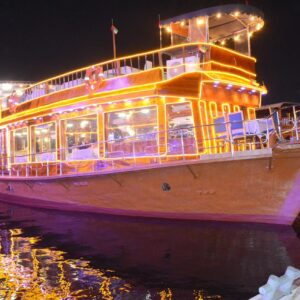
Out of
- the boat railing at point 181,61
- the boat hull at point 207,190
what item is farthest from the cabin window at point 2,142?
the boat hull at point 207,190

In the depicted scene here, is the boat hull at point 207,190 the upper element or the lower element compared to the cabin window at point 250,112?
lower

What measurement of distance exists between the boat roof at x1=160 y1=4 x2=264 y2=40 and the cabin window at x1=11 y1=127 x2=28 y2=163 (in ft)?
22.5

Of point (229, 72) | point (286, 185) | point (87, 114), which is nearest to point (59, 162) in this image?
point (87, 114)

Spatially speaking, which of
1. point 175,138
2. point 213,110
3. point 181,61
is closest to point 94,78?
point 181,61

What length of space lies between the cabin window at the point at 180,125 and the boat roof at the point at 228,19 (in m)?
2.71

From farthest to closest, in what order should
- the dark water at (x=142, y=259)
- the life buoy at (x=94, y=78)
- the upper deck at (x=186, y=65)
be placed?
the life buoy at (x=94, y=78)
the upper deck at (x=186, y=65)
the dark water at (x=142, y=259)

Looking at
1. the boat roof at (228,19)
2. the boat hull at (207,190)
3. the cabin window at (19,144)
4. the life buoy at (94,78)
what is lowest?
the boat hull at (207,190)

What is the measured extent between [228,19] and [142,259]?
26.5 ft

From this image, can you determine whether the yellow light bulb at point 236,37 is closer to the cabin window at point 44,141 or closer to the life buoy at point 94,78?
the life buoy at point 94,78

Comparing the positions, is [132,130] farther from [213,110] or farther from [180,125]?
[213,110]

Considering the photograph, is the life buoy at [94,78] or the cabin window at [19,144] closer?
the life buoy at [94,78]

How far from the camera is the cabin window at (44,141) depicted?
13.8 m

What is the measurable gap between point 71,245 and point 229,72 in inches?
257

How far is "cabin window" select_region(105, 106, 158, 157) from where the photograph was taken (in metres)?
11.2
